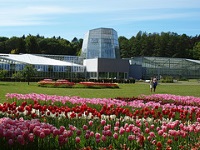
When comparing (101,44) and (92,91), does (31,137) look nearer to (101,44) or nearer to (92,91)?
(92,91)

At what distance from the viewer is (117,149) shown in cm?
570

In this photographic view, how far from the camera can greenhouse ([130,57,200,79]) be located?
79375 millimetres

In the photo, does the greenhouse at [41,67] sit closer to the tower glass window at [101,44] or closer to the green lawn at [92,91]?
the tower glass window at [101,44]

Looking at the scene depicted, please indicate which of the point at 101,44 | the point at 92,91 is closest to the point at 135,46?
the point at 101,44

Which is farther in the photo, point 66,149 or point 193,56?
point 193,56

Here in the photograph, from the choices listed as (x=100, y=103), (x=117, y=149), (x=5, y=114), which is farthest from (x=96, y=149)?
(x=100, y=103)

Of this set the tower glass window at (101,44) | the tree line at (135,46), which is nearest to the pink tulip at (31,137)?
the tower glass window at (101,44)

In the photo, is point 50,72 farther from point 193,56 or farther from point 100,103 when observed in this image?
point 193,56

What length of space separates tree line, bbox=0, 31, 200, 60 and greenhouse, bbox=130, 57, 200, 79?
19.5 m

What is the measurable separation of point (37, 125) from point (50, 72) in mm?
54534

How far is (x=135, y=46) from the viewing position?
11075 centimetres

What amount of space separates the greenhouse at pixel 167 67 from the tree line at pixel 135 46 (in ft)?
64.1

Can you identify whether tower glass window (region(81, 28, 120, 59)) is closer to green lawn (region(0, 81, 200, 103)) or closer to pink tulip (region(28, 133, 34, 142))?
green lawn (region(0, 81, 200, 103))

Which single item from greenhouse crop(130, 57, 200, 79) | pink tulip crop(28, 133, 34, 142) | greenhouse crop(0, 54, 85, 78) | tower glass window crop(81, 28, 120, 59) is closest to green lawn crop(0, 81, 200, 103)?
pink tulip crop(28, 133, 34, 142)
